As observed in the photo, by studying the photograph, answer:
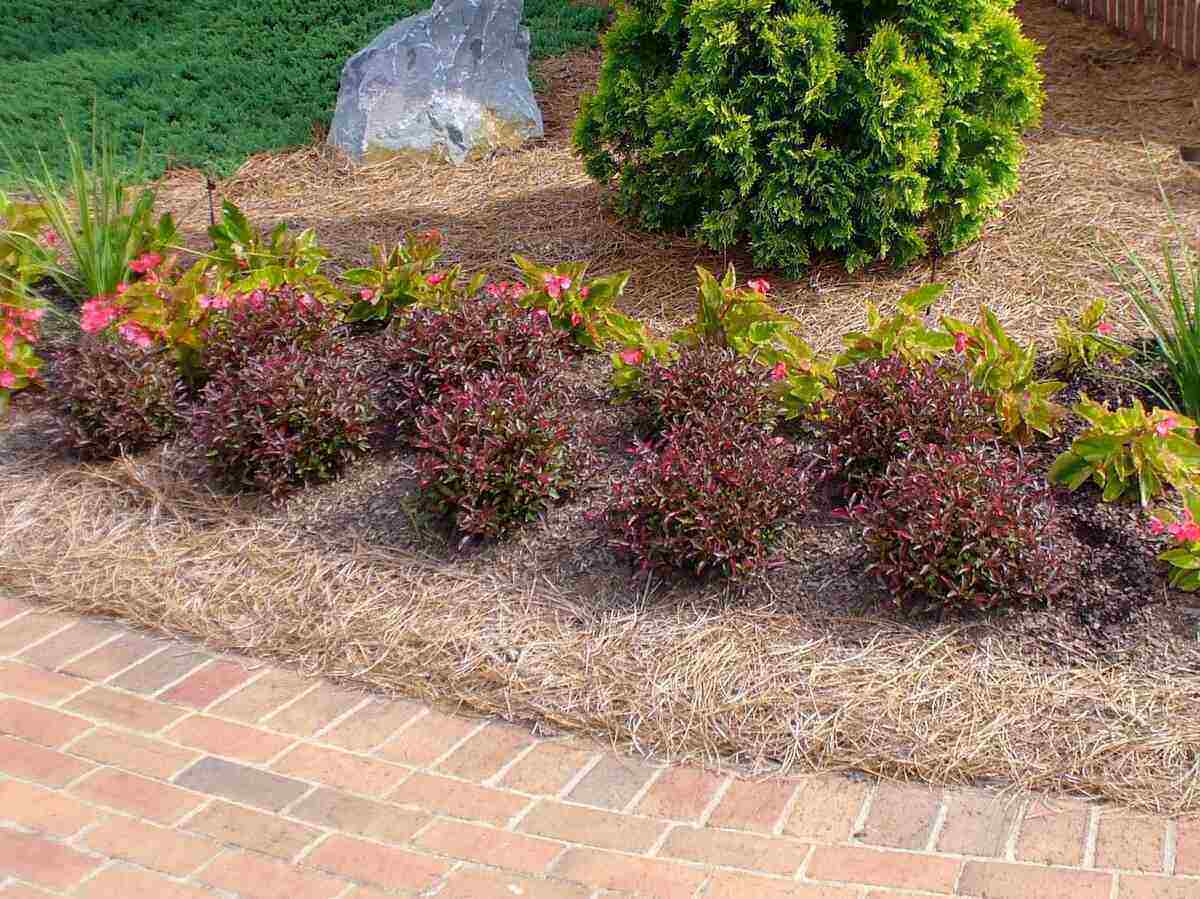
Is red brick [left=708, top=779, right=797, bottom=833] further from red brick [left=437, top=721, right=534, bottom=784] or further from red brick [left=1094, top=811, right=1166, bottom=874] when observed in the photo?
red brick [left=1094, top=811, right=1166, bottom=874]

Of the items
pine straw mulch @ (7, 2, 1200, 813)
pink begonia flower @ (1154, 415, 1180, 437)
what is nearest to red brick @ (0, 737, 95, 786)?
pine straw mulch @ (7, 2, 1200, 813)

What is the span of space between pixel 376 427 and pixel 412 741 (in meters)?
1.39

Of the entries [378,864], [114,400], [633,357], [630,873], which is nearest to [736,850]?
[630,873]

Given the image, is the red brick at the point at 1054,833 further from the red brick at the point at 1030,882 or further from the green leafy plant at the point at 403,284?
the green leafy plant at the point at 403,284

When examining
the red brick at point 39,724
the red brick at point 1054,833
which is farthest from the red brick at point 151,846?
the red brick at point 1054,833

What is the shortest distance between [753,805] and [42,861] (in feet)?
5.07

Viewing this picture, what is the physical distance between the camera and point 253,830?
8.60 feet

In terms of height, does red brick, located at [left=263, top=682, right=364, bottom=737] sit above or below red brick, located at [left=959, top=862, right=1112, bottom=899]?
above

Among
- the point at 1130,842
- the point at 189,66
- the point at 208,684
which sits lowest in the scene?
the point at 1130,842

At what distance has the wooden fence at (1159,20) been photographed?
6.54 metres

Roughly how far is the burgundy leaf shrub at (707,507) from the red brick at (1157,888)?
1188 millimetres

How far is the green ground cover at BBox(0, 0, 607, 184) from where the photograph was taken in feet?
22.9

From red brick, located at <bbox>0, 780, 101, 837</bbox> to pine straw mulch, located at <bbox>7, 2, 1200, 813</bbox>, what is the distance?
683mm

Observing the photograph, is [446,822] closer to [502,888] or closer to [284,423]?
[502,888]
